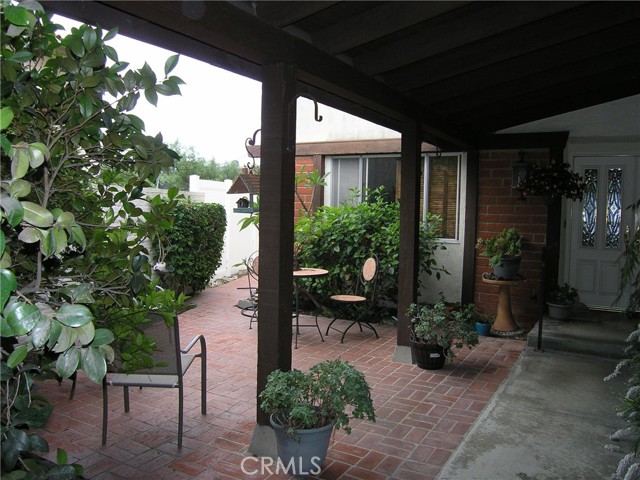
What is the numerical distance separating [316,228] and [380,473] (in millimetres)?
4783

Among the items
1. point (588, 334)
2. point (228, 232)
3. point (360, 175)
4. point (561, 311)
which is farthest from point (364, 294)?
point (228, 232)

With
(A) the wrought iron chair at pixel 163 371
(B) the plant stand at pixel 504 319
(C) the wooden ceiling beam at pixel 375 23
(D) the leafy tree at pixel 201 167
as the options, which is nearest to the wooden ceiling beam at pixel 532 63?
(C) the wooden ceiling beam at pixel 375 23

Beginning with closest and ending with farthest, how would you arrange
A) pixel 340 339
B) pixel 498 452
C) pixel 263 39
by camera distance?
1. pixel 263 39
2. pixel 498 452
3. pixel 340 339

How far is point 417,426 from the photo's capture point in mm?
3867

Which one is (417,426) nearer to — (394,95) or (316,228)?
(394,95)

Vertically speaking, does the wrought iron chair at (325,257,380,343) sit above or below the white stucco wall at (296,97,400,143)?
below

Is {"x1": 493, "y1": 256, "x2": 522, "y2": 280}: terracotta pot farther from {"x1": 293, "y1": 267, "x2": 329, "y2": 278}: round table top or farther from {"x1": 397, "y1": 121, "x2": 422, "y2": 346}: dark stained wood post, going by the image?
{"x1": 293, "y1": 267, "x2": 329, "y2": 278}: round table top

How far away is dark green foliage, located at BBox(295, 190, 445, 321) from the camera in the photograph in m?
7.16

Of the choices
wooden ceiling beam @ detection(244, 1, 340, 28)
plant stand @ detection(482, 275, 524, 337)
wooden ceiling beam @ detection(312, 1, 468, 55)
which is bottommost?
plant stand @ detection(482, 275, 524, 337)

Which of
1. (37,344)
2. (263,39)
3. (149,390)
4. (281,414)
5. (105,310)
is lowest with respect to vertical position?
(149,390)

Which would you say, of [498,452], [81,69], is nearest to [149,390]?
[498,452]

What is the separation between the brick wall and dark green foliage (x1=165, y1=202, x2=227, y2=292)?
442cm

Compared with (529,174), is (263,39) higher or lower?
higher

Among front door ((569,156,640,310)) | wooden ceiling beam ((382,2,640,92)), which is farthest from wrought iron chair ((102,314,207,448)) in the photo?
front door ((569,156,640,310))
